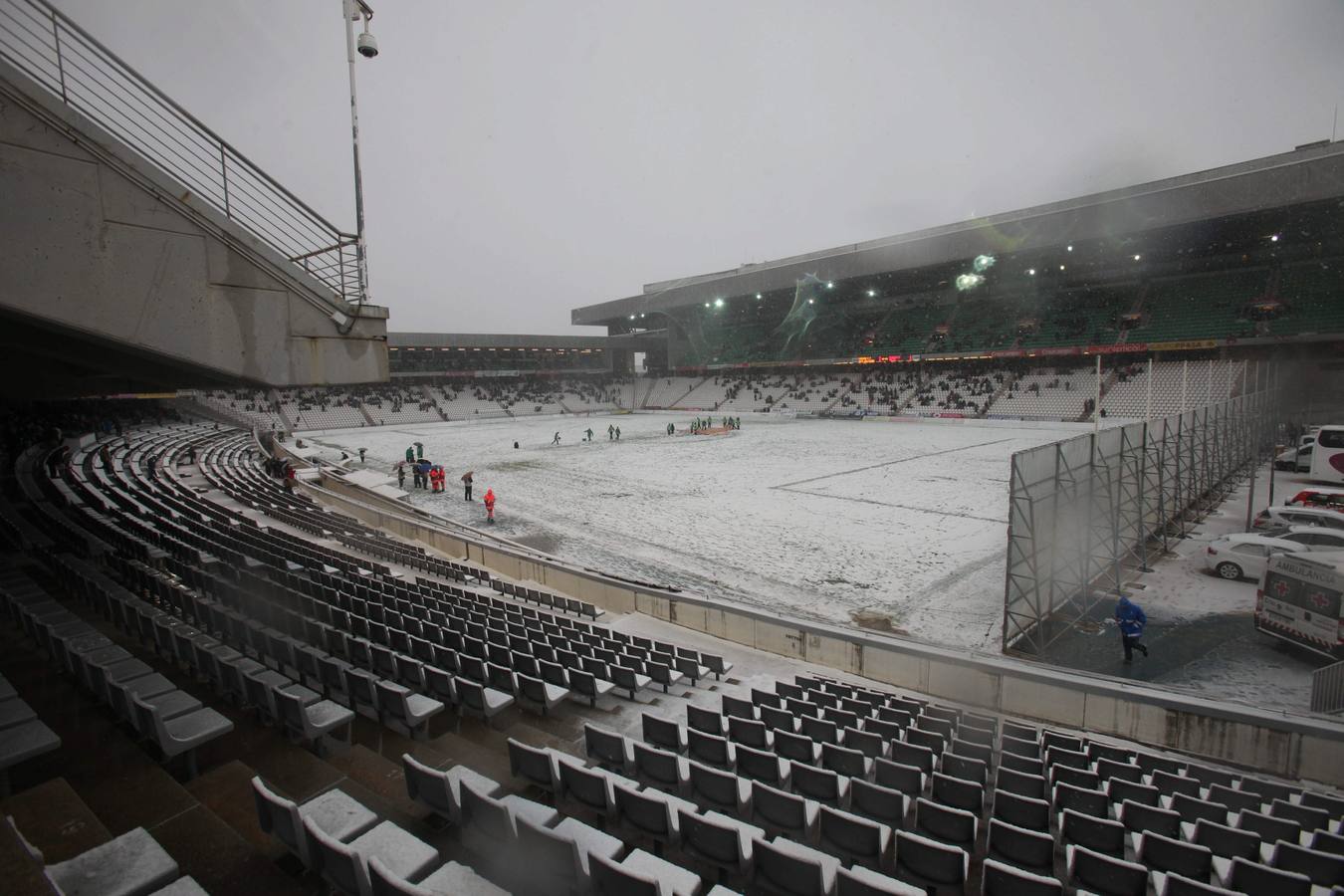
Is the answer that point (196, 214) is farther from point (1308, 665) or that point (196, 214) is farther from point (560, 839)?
point (1308, 665)

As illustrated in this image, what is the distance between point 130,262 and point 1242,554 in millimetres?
17914

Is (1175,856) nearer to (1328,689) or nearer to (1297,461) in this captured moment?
(1328,689)

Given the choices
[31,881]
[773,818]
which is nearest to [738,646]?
[773,818]

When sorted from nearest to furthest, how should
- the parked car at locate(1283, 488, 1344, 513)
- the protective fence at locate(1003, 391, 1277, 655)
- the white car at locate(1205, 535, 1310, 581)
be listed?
1. the protective fence at locate(1003, 391, 1277, 655)
2. the white car at locate(1205, 535, 1310, 581)
3. the parked car at locate(1283, 488, 1344, 513)

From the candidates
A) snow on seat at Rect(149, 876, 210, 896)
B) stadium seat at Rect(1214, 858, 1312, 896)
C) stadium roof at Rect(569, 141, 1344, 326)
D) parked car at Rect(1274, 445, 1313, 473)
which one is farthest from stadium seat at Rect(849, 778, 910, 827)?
stadium roof at Rect(569, 141, 1344, 326)

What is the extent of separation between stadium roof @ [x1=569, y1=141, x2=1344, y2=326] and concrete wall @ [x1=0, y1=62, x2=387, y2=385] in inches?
1756

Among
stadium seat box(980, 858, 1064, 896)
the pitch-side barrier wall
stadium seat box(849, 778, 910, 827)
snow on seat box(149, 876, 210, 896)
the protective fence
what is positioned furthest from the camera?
the protective fence

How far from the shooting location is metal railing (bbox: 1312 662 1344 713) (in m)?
7.09

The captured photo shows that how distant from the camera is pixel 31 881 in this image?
2496 millimetres

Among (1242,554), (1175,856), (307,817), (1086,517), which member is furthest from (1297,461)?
(307,817)

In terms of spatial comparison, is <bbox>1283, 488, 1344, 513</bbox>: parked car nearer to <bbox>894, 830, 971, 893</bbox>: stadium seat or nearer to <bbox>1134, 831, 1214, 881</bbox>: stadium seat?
<bbox>1134, 831, 1214, 881</bbox>: stadium seat

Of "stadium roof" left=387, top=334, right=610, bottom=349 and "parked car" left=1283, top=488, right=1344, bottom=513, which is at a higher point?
"stadium roof" left=387, top=334, right=610, bottom=349

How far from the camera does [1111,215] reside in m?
36.6

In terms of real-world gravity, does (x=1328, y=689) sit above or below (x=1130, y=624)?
below
